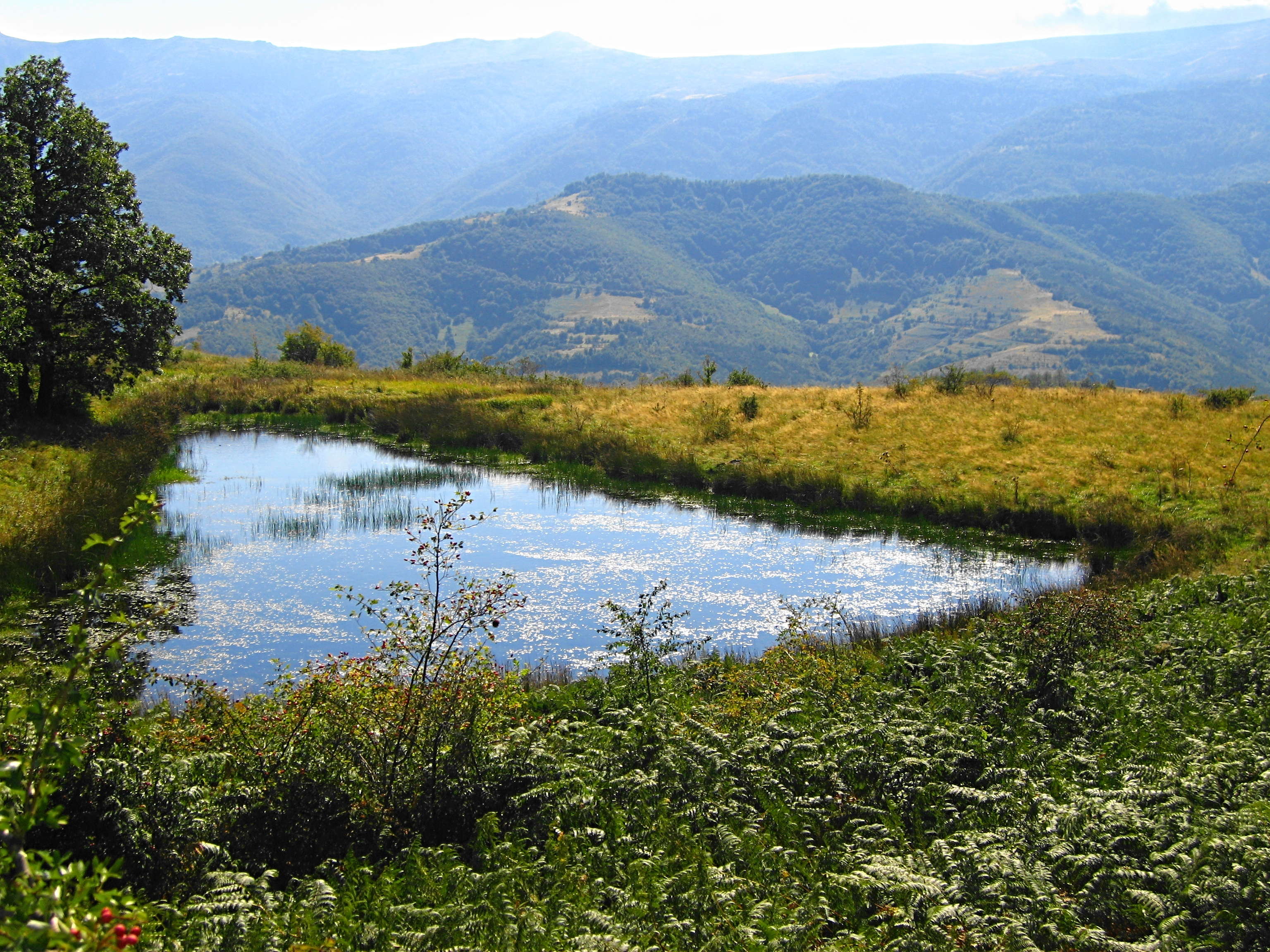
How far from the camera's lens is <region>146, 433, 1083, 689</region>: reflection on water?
55.1 feet

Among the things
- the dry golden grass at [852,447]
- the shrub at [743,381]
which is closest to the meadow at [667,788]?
the dry golden grass at [852,447]

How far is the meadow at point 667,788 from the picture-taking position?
633 centimetres

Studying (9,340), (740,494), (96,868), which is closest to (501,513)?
(740,494)

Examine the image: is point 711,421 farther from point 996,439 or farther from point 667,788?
point 667,788

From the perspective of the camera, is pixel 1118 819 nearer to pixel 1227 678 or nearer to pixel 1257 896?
pixel 1257 896

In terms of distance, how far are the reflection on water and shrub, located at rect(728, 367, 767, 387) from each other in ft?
64.2

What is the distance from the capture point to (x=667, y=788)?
8922 millimetres

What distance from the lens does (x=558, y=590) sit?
19812mm

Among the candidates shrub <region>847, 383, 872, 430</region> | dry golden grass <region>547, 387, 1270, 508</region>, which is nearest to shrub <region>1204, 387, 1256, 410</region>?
dry golden grass <region>547, 387, 1270, 508</region>

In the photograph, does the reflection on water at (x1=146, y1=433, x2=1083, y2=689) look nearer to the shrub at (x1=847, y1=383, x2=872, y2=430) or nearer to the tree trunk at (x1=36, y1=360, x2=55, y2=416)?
the tree trunk at (x1=36, y1=360, x2=55, y2=416)

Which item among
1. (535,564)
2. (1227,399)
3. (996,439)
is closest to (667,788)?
(535,564)

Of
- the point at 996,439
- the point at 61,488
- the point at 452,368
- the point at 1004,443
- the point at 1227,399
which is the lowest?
the point at 61,488

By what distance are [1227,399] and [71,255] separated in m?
39.2

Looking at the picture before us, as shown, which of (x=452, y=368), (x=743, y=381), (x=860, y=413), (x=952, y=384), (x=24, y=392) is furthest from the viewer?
(x=452, y=368)
